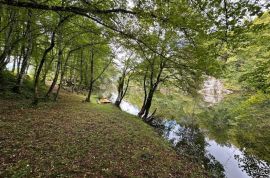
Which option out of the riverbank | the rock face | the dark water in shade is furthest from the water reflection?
the rock face

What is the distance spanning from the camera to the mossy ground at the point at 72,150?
20.0 ft

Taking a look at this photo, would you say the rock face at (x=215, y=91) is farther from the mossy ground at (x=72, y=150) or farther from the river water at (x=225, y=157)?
the mossy ground at (x=72, y=150)

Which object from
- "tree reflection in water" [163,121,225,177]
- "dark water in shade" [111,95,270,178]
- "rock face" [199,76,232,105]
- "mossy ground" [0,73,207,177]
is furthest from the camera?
"rock face" [199,76,232,105]

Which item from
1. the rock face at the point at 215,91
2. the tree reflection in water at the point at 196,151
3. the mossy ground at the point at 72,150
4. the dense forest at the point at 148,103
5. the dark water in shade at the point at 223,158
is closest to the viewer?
the dense forest at the point at 148,103

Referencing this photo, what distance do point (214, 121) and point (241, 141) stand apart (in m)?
8.51

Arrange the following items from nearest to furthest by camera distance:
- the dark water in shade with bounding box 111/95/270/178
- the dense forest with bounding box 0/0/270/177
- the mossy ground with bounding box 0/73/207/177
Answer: the dense forest with bounding box 0/0/270/177 → the mossy ground with bounding box 0/73/207/177 → the dark water in shade with bounding box 111/95/270/178

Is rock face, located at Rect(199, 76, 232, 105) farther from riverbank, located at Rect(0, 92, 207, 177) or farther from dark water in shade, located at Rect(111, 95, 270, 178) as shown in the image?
riverbank, located at Rect(0, 92, 207, 177)

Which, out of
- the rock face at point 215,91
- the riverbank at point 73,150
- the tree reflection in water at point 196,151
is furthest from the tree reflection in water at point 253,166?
the rock face at point 215,91

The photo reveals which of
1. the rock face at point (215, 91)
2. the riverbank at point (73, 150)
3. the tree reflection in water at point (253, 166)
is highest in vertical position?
the rock face at point (215, 91)

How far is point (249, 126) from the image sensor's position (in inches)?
905

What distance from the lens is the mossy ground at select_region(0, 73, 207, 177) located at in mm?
→ 6090

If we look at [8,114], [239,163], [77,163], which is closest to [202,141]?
[239,163]

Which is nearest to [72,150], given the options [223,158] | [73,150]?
[73,150]

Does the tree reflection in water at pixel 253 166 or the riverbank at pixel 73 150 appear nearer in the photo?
the riverbank at pixel 73 150
